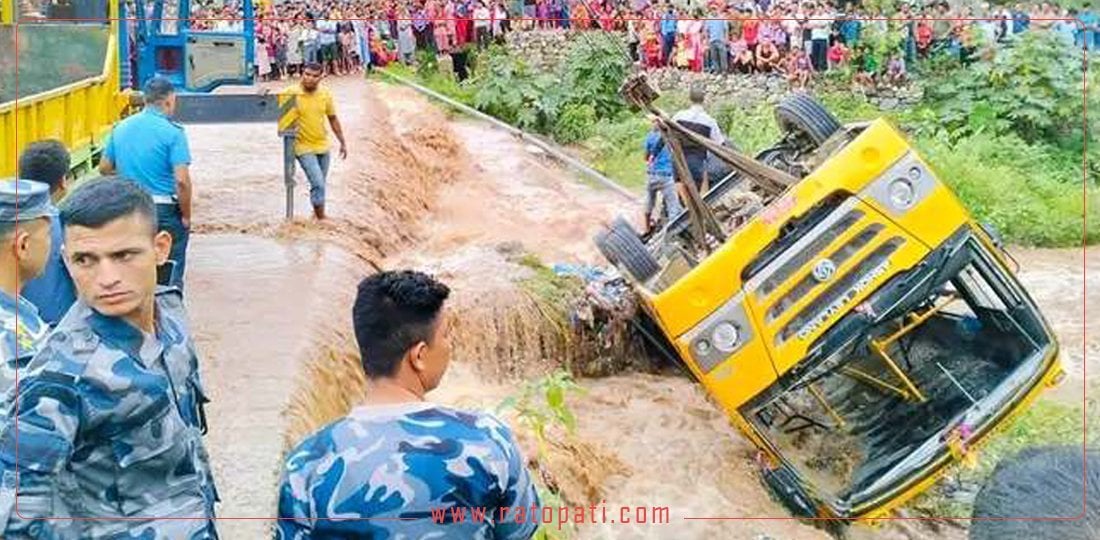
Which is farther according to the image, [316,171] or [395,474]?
[316,171]

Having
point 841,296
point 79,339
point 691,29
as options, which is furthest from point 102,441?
point 691,29

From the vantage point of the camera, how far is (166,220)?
7.57 meters

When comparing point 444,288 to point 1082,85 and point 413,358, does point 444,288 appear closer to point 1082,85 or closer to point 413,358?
point 413,358

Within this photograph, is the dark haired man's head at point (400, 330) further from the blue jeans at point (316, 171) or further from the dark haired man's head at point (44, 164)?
the blue jeans at point (316, 171)

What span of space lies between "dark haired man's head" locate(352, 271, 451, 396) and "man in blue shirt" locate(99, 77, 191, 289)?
4.66 metres

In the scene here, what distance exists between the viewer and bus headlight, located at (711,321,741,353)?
728 centimetres

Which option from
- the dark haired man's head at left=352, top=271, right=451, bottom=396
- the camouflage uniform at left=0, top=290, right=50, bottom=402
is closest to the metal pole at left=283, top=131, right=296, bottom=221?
the camouflage uniform at left=0, top=290, right=50, bottom=402

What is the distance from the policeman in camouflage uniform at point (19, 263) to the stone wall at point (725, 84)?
58.7 ft

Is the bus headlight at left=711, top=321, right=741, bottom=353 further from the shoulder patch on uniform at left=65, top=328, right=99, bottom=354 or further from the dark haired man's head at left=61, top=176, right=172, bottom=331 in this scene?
the shoulder patch on uniform at left=65, top=328, right=99, bottom=354

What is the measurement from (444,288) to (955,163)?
51.8ft

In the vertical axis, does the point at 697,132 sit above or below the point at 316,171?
above

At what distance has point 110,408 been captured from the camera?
298cm

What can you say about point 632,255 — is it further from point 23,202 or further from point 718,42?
point 718,42

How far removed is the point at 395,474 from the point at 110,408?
71 cm
